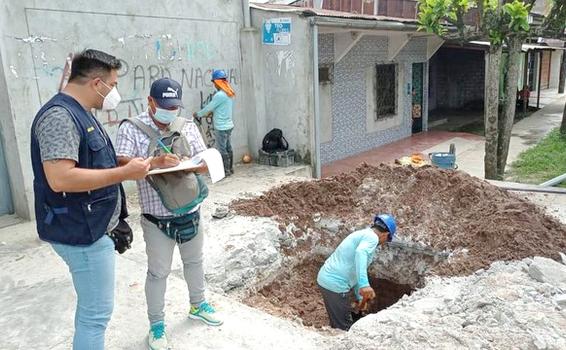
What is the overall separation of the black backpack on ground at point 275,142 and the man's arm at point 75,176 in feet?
21.7

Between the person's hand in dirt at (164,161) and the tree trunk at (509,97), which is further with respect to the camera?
the tree trunk at (509,97)

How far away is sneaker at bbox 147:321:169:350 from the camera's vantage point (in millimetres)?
3166

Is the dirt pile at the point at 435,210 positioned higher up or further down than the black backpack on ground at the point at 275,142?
further down

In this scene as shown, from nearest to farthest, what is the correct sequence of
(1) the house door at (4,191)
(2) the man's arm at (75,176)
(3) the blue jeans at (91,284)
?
(2) the man's arm at (75,176) → (3) the blue jeans at (91,284) → (1) the house door at (4,191)

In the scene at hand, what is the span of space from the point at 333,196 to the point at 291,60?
10.8 ft

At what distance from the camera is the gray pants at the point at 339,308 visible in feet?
14.7

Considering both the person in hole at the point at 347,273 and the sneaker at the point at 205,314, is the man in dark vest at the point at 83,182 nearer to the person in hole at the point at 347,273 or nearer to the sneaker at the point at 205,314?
the sneaker at the point at 205,314

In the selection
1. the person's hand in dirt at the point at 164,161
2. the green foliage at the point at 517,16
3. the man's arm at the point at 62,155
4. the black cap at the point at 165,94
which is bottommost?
the person's hand in dirt at the point at 164,161

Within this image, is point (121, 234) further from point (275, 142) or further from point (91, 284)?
point (275, 142)

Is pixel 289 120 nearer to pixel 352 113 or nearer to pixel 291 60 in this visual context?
pixel 291 60

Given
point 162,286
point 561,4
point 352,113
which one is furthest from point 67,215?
point 352,113

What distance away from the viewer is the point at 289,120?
891cm

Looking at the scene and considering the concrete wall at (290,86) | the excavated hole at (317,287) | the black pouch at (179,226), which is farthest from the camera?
the concrete wall at (290,86)

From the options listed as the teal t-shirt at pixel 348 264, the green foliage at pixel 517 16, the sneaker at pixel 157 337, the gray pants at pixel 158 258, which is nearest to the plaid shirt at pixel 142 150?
the gray pants at pixel 158 258
